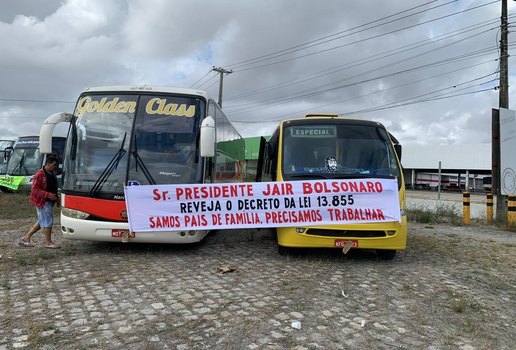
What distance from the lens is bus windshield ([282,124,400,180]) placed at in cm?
778

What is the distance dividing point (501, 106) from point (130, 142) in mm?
14387

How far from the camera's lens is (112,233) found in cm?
757

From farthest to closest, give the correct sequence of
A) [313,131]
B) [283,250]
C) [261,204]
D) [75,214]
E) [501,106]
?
[501,106] → [313,131] → [283,250] → [261,204] → [75,214]

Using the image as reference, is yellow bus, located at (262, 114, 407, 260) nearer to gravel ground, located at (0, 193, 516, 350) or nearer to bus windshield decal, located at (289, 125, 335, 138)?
bus windshield decal, located at (289, 125, 335, 138)

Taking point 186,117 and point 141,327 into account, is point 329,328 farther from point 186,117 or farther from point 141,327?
point 186,117

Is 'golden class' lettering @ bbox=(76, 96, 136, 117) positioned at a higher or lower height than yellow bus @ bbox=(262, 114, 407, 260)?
higher

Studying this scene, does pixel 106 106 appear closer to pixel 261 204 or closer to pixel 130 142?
pixel 130 142


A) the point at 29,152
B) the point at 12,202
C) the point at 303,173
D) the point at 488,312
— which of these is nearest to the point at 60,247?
the point at 303,173

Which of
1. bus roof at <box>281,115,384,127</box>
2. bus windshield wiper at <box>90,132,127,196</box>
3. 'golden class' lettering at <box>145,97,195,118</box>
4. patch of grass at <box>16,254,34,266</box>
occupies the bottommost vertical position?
patch of grass at <box>16,254,34,266</box>

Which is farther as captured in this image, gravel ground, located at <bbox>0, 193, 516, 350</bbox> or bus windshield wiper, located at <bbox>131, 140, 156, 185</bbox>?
bus windshield wiper, located at <bbox>131, 140, 156, 185</bbox>

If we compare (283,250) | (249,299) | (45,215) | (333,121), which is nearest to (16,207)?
(45,215)

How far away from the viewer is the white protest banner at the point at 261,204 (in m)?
7.48

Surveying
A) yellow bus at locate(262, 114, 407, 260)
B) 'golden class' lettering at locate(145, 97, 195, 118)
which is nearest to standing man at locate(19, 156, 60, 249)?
'golden class' lettering at locate(145, 97, 195, 118)

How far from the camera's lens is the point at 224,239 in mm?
10156
